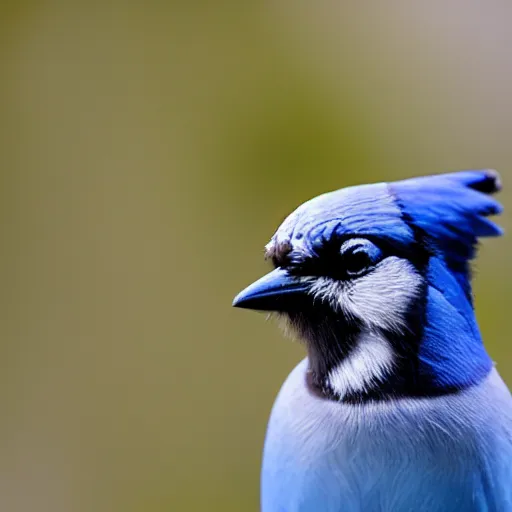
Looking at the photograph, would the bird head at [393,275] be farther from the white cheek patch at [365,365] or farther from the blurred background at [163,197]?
the blurred background at [163,197]

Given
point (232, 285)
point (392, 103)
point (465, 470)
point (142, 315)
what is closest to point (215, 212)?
point (232, 285)

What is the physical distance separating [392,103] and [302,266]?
0.85 metres

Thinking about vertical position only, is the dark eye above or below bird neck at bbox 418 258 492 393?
above

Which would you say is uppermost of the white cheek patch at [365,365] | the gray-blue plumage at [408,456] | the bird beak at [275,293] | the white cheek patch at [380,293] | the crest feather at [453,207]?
the crest feather at [453,207]

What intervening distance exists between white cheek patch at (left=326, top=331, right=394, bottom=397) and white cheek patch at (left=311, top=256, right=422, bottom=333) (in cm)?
2

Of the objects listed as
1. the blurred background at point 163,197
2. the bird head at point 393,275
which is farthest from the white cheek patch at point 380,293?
the blurred background at point 163,197

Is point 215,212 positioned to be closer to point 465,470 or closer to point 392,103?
point 392,103

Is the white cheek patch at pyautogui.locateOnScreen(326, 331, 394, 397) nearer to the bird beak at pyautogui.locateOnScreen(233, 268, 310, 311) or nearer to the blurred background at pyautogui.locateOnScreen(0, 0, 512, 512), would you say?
the bird beak at pyautogui.locateOnScreen(233, 268, 310, 311)

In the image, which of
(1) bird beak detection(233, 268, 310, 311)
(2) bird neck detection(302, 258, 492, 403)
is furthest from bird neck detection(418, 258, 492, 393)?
(1) bird beak detection(233, 268, 310, 311)

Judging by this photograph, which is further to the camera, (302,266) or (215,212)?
(215,212)

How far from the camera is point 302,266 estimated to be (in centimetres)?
58

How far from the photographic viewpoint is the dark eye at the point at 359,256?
22.1 inches

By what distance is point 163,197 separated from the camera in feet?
4.88

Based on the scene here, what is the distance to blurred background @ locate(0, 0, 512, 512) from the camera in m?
1.35
